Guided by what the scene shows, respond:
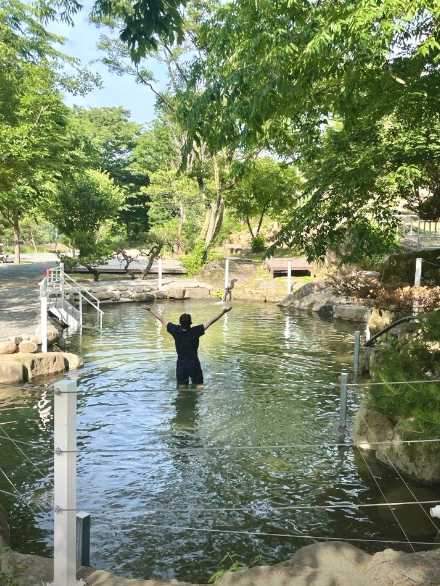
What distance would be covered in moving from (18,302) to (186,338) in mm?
11519

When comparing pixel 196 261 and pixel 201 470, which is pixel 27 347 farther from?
pixel 196 261

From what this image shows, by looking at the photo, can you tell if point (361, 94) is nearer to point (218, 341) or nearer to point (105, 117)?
point (218, 341)

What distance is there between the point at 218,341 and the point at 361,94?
419 inches

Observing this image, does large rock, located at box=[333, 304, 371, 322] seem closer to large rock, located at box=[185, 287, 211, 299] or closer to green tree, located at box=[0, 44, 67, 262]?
large rock, located at box=[185, 287, 211, 299]

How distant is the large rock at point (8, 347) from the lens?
42.6 feet

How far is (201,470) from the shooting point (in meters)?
7.99

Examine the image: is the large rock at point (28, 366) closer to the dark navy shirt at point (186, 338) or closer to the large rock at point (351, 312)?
the dark navy shirt at point (186, 338)

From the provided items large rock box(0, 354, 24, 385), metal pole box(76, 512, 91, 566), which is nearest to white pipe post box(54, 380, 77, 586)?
metal pole box(76, 512, 91, 566)

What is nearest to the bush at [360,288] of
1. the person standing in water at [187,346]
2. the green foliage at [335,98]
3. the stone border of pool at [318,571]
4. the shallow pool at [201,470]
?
the shallow pool at [201,470]

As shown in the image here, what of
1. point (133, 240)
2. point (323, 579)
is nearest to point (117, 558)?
point (323, 579)

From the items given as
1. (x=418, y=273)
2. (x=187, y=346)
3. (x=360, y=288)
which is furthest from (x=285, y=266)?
(x=187, y=346)

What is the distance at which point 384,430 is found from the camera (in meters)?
8.27

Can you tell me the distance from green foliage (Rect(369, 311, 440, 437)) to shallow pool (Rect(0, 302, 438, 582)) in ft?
3.26

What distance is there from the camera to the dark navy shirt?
406 inches
